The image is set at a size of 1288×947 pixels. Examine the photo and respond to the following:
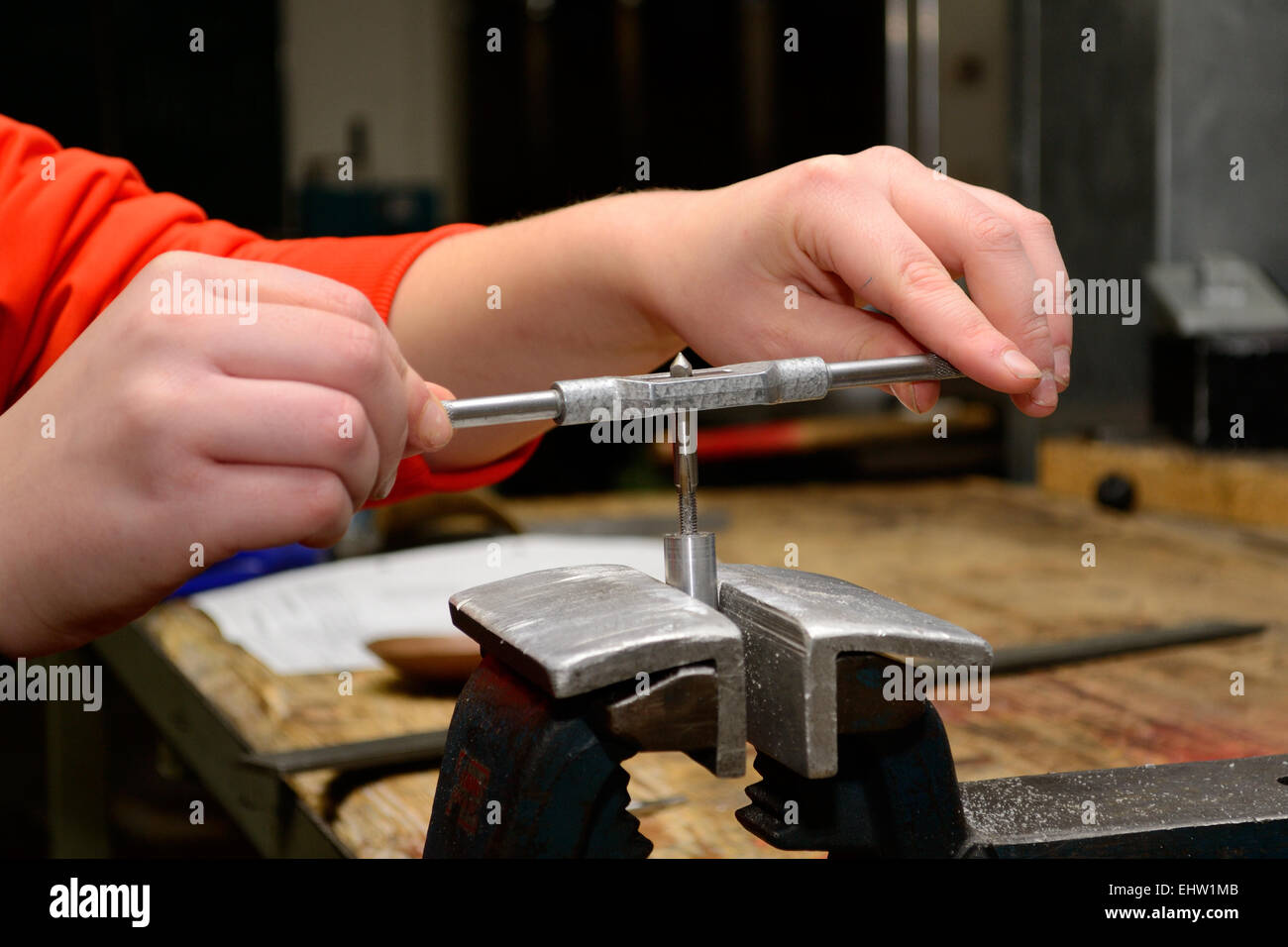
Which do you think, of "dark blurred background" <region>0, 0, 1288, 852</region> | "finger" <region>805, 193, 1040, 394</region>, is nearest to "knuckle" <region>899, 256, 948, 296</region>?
"finger" <region>805, 193, 1040, 394</region>

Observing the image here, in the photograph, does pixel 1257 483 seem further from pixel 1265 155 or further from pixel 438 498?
pixel 438 498

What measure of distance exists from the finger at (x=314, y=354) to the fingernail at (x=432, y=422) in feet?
0.09

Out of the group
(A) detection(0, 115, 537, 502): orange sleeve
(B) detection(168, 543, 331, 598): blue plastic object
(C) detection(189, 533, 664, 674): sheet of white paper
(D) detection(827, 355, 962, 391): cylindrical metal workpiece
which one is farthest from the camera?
(B) detection(168, 543, 331, 598): blue plastic object

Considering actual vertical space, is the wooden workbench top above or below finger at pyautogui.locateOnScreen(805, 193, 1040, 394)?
below

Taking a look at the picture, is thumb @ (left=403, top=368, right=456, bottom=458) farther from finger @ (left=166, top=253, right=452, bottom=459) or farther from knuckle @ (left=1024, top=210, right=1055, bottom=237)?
knuckle @ (left=1024, top=210, right=1055, bottom=237)

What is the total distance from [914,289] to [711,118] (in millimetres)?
3990

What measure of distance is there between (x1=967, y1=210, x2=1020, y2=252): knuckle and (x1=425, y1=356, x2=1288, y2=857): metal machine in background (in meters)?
0.17

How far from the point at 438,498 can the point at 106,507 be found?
116 cm

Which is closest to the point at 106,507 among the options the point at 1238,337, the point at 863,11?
the point at 1238,337

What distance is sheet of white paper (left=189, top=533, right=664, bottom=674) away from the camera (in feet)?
4.01

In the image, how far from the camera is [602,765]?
0.51 m

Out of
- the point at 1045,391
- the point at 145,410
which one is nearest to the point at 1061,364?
the point at 1045,391

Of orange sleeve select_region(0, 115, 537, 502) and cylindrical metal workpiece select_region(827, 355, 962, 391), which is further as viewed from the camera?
orange sleeve select_region(0, 115, 537, 502)

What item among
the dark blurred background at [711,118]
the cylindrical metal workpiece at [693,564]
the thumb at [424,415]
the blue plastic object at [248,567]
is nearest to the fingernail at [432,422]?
the thumb at [424,415]
